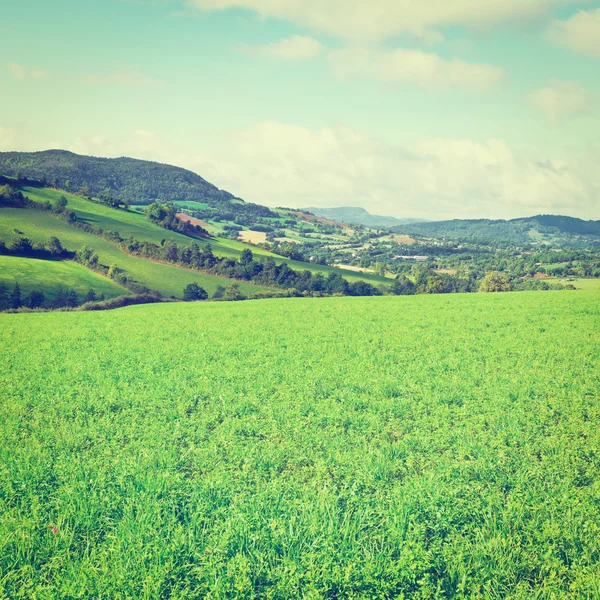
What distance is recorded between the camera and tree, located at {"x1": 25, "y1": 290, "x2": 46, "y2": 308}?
226 feet

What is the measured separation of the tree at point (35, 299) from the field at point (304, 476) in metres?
55.1

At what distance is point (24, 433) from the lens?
39.3 ft

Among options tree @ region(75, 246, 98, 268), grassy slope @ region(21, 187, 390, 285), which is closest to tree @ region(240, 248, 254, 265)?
grassy slope @ region(21, 187, 390, 285)

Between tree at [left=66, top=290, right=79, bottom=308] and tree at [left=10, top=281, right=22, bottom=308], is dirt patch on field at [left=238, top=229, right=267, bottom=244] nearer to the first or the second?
tree at [left=66, top=290, right=79, bottom=308]

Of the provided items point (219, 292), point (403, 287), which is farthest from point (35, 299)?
point (403, 287)

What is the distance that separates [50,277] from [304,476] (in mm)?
79473

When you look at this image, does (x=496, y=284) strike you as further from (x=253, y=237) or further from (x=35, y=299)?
(x=253, y=237)

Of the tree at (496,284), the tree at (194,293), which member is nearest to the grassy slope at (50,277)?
the tree at (194,293)

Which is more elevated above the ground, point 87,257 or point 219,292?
point 87,257

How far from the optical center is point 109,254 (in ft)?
327

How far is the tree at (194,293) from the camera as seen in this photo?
86.7 metres

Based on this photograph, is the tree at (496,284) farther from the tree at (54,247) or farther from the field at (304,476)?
the tree at (54,247)

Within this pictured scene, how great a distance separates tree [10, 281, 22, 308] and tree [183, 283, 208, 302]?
90.1 ft

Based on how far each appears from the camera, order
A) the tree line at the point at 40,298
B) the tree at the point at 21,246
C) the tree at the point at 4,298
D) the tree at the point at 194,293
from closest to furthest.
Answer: the tree at the point at 4,298
the tree line at the point at 40,298
the tree at the point at 21,246
the tree at the point at 194,293
